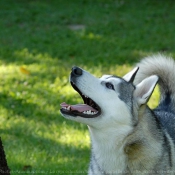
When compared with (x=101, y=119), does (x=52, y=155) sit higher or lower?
lower

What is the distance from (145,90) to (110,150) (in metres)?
0.57

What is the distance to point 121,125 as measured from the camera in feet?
14.8

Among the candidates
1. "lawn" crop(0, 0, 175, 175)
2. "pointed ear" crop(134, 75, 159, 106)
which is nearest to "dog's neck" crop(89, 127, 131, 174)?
"pointed ear" crop(134, 75, 159, 106)

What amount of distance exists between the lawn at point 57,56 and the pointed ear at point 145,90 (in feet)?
4.86

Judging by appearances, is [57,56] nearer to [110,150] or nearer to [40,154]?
[40,154]

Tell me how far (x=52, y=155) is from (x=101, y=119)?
1.83m

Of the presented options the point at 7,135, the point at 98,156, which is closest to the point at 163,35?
the point at 7,135

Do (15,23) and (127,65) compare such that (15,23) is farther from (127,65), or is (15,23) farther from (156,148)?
→ (156,148)

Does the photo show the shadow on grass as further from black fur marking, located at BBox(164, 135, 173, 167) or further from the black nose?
the black nose

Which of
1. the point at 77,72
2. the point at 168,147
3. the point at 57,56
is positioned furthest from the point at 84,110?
the point at 57,56

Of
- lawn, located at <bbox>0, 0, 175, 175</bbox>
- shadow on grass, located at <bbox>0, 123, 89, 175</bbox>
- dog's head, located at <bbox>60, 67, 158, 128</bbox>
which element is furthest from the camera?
lawn, located at <bbox>0, 0, 175, 175</bbox>

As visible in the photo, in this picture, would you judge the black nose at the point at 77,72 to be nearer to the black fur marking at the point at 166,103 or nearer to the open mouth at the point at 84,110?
the open mouth at the point at 84,110

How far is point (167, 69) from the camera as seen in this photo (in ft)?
18.7

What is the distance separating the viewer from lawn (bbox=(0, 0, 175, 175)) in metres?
6.34
